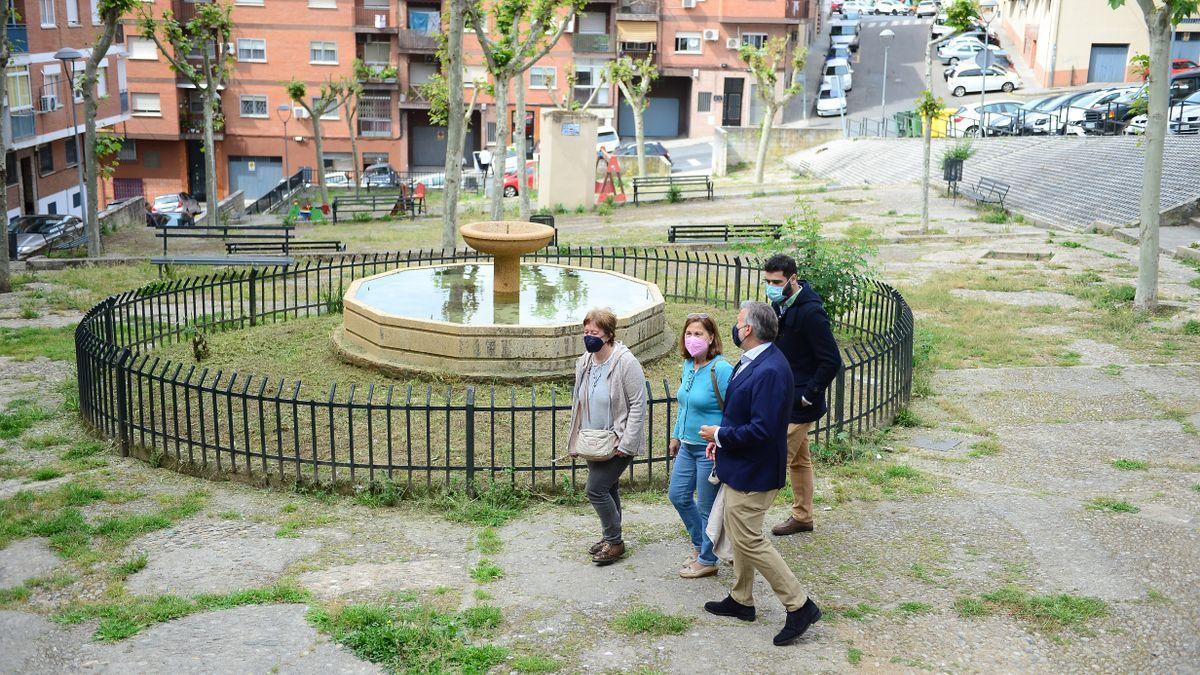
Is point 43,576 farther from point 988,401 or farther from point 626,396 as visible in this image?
point 988,401

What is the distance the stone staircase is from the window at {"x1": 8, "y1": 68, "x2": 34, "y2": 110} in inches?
992

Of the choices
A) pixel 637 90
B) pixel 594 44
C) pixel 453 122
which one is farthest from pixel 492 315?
pixel 594 44

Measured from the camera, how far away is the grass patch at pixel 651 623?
637 centimetres

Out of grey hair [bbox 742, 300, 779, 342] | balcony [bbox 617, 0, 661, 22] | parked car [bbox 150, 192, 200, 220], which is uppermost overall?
balcony [bbox 617, 0, 661, 22]

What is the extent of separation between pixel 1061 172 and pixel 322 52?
35.6 metres

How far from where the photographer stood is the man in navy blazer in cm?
612

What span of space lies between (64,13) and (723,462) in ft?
126

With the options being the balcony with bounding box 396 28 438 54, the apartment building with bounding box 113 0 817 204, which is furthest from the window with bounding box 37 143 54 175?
the balcony with bounding box 396 28 438 54

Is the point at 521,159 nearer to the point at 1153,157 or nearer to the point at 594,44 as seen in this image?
the point at 1153,157

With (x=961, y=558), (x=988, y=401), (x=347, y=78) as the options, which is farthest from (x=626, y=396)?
(x=347, y=78)

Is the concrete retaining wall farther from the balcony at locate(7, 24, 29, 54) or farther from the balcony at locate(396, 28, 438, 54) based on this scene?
the balcony at locate(7, 24, 29, 54)

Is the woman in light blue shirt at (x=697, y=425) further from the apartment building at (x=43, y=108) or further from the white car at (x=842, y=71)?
the white car at (x=842, y=71)

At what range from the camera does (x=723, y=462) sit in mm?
6312

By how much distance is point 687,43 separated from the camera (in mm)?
56125
